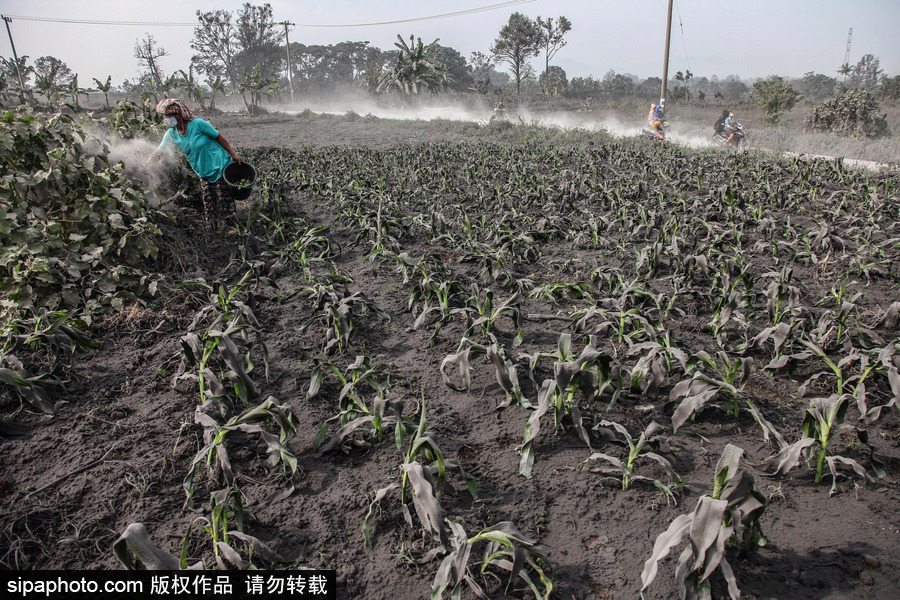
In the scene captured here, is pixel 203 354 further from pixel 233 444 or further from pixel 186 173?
pixel 186 173

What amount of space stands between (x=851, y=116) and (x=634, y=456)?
20.5 metres

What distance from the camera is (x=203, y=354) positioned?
2.80 metres

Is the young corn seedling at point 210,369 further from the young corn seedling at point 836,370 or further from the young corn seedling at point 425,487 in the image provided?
the young corn seedling at point 836,370

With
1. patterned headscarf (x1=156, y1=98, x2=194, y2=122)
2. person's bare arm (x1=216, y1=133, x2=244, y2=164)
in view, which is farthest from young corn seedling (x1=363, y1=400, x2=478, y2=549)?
patterned headscarf (x1=156, y1=98, x2=194, y2=122)

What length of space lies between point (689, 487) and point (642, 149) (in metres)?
11.2

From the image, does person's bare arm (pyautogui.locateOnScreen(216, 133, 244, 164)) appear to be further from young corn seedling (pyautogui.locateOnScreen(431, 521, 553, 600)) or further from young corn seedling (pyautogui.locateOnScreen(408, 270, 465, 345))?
young corn seedling (pyautogui.locateOnScreen(431, 521, 553, 600))

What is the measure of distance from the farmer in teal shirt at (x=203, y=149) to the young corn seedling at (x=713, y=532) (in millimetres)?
5015

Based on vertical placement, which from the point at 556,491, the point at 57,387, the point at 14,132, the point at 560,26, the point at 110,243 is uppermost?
the point at 560,26

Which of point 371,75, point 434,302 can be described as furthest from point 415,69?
point 434,302

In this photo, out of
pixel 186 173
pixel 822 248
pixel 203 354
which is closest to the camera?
pixel 203 354

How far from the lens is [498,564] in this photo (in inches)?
68.8

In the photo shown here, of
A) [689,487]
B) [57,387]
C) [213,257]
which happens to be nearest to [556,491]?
[689,487]

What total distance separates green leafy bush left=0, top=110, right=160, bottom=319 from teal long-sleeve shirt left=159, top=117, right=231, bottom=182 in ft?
2.62

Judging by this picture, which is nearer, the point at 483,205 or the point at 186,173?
the point at 186,173
